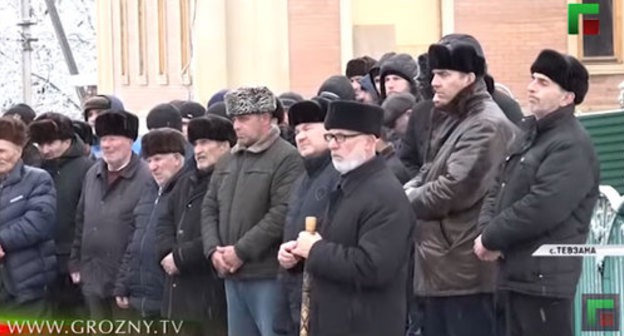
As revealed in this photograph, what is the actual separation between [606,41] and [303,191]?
15119 mm

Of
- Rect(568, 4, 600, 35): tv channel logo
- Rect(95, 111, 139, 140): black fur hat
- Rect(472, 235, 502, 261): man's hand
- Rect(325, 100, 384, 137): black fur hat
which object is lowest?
Rect(472, 235, 502, 261): man's hand

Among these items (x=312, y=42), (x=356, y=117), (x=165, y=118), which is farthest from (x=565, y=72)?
(x=312, y=42)

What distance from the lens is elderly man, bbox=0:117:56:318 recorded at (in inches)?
500

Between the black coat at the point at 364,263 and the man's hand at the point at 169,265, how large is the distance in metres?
2.72

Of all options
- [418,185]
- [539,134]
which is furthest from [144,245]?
[539,134]

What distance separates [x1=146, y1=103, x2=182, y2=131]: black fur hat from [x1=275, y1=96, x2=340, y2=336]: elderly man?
10.6 ft

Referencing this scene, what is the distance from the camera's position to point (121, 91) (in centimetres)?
3019

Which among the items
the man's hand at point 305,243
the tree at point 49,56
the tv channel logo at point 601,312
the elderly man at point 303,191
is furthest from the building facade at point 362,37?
the tree at point 49,56

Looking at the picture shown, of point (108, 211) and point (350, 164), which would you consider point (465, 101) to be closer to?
point (350, 164)

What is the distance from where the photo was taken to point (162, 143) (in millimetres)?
12172

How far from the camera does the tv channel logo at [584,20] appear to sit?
15.3m

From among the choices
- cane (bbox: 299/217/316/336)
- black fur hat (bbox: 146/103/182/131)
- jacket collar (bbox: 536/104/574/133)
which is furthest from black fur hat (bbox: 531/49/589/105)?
black fur hat (bbox: 146/103/182/131)

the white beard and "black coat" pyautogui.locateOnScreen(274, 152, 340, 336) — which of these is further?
"black coat" pyautogui.locateOnScreen(274, 152, 340, 336)

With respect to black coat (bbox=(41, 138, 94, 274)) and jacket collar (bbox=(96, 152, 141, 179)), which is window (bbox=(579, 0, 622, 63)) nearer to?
black coat (bbox=(41, 138, 94, 274))
